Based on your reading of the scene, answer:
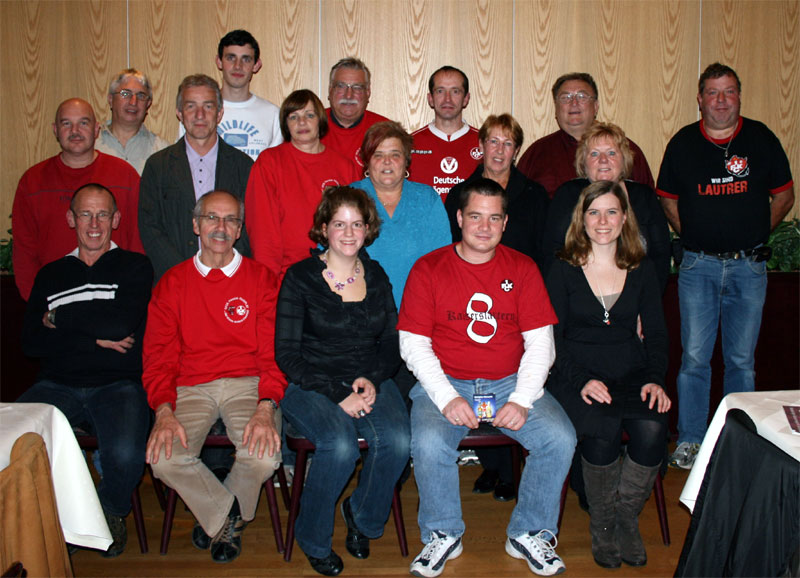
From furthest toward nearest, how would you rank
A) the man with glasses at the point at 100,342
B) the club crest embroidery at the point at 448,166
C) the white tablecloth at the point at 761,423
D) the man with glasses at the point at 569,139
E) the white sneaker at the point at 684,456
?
the club crest embroidery at the point at 448,166, the man with glasses at the point at 569,139, the white sneaker at the point at 684,456, the man with glasses at the point at 100,342, the white tablecloth at the point at 761,423

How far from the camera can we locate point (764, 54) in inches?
200

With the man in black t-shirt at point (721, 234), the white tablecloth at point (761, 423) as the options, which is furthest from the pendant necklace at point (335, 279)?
the man in black t-shirt at point (721, 234)

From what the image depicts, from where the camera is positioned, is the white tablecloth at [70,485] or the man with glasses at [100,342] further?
the man with glasses at [100,342]

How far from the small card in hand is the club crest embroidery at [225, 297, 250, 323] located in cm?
100

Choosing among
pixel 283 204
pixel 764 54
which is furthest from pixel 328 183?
pixel 764 54

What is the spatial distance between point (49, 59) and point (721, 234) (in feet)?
15.2

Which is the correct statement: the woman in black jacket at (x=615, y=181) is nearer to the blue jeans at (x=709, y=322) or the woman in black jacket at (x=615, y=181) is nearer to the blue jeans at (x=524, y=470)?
the blue jeans at (x=709, y=322)

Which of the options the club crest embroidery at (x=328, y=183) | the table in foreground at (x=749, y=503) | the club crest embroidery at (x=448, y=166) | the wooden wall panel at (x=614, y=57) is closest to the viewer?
the table in foreground at (x=749, y=503)

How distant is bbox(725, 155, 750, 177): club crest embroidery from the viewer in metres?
3.56

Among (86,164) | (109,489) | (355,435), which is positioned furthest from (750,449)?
(86,164)

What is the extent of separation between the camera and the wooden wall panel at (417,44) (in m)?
4.97

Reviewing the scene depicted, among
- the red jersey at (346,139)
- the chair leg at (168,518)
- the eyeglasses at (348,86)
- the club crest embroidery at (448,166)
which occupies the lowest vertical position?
the chair leg at (168,518)

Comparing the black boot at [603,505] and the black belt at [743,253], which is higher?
the black belt at [743,253]

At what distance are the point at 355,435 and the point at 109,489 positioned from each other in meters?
0.98
